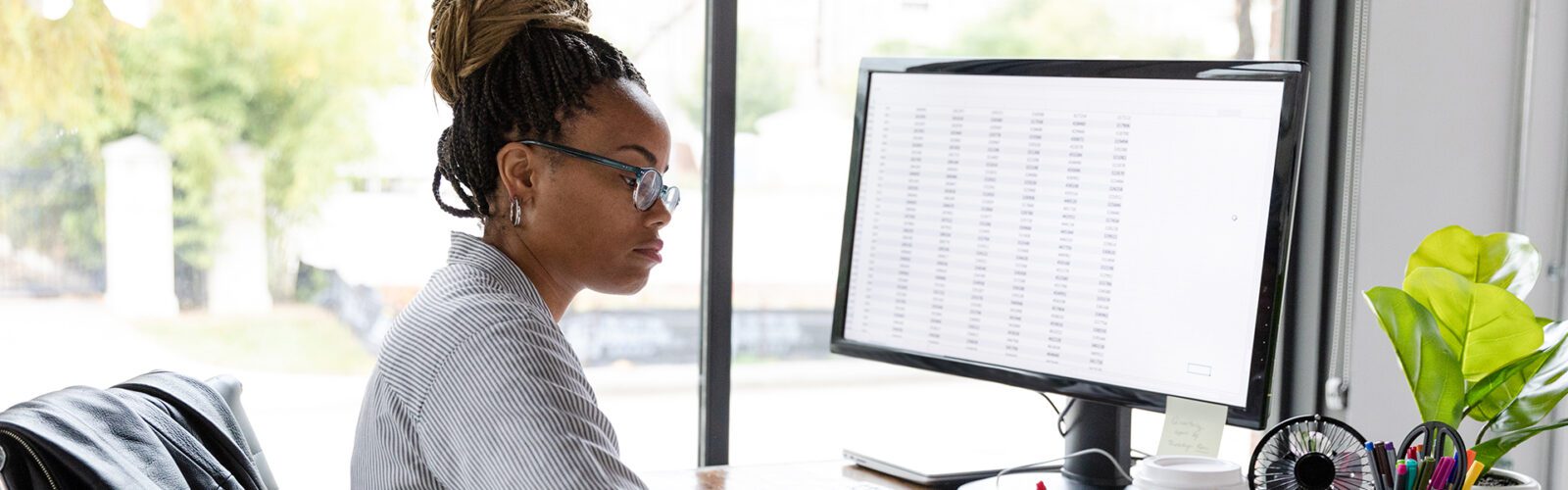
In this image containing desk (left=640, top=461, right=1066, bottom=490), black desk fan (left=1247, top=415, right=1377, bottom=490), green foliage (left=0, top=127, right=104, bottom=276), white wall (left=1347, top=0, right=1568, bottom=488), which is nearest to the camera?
black desk fan (left=1247, top=415, right=1377, bottom=490)

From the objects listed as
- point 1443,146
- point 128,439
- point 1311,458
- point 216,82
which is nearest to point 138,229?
point 216,82

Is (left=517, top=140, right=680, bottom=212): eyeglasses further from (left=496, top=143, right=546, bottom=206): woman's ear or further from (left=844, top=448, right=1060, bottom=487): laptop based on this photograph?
(left=844, top=448, right=1060, bottom=487): laptop

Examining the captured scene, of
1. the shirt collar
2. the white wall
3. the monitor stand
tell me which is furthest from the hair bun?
the white wall

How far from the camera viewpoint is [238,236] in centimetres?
169

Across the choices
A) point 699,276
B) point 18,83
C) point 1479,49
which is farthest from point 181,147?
point 1479,49

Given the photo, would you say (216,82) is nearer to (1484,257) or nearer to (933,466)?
(933,466)

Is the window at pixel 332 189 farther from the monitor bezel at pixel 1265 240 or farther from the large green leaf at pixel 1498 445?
the large green leaf at pixel 1498 445

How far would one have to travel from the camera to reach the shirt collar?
109cm

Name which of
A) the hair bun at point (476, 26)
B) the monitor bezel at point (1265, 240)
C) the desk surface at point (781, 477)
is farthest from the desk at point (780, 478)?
the hair bun at point (476, 26)

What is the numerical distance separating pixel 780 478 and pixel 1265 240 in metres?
0.62

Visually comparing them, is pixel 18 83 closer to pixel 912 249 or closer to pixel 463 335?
pixel 463 335

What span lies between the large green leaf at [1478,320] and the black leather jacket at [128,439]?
3.39 ft

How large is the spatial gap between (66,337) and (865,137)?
3.35 ft

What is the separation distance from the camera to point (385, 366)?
3.39 ft
